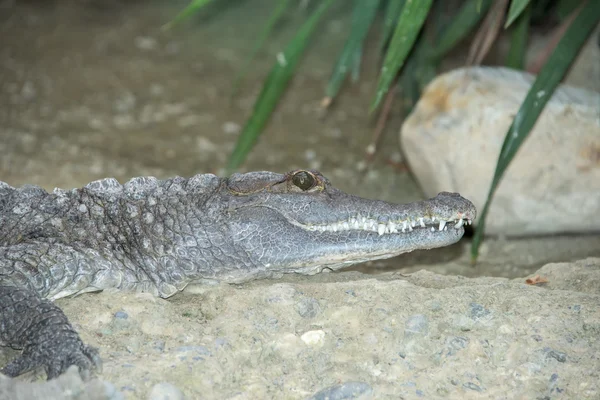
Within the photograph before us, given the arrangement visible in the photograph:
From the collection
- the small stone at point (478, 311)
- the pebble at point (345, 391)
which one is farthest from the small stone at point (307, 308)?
the small stone at point (478, 311)

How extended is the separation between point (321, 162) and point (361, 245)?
137 inches

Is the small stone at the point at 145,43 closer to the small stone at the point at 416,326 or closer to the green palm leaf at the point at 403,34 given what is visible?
the green palm leaf at the point at 403,34

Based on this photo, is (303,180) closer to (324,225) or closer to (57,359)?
(324,225)

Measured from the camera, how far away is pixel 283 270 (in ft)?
12.7

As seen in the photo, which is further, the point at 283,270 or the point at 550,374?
the point at 283,270

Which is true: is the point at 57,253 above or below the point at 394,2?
below

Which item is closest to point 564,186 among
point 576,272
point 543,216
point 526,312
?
point 543,216

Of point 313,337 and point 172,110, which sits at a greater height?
point 313,337

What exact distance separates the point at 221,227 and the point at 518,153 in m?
2.67

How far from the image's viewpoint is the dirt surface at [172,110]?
6.46 metres

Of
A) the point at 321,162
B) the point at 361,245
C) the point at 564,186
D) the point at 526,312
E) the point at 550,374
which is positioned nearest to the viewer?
the point at 550,374

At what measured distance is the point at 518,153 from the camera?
5445 mm

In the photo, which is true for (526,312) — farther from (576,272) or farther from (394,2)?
(394,2)

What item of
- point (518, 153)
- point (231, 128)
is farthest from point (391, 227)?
point (231, 128)
